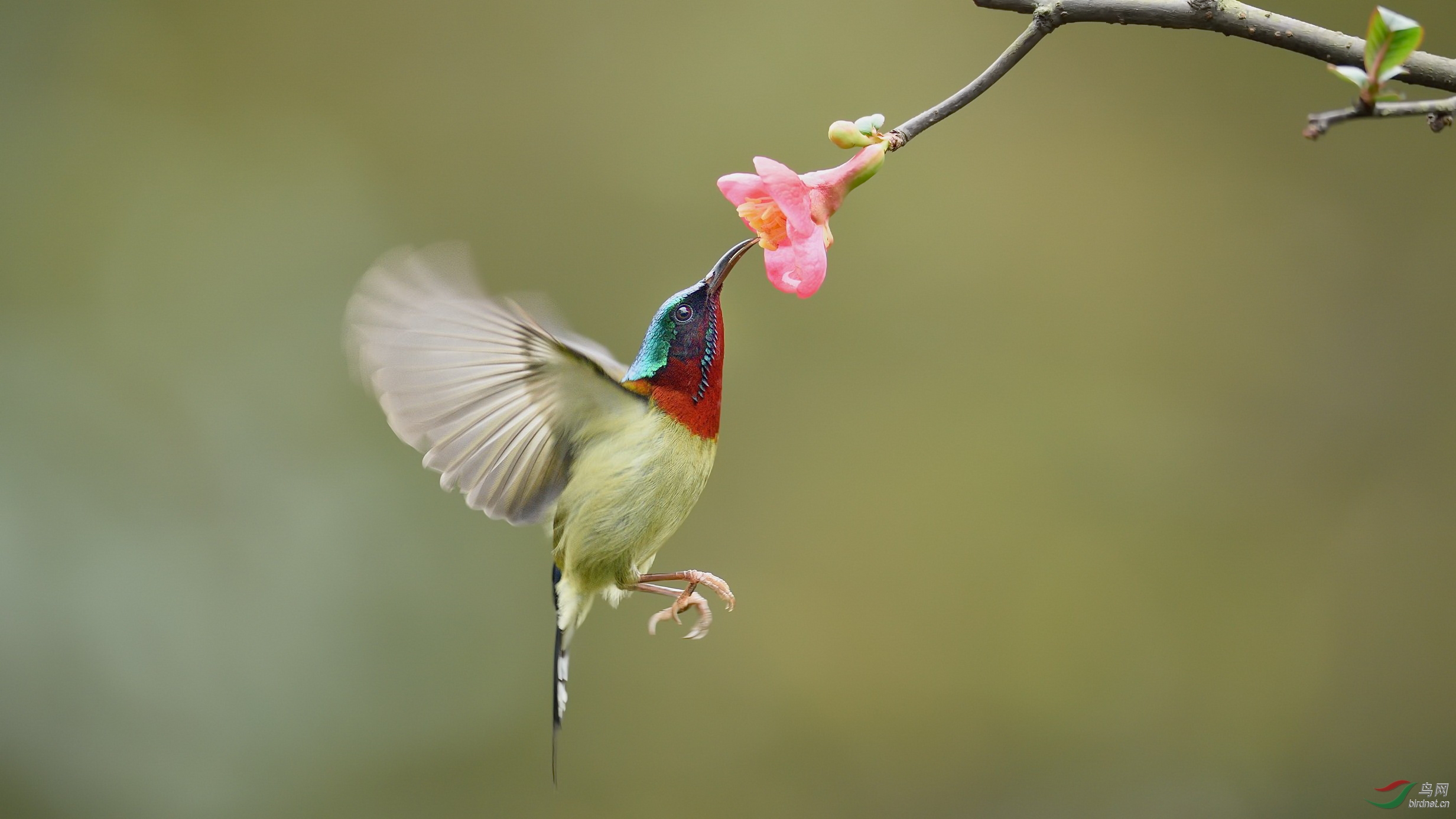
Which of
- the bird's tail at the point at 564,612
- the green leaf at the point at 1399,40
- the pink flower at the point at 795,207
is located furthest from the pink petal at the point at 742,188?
the bird's tail at the point at 564,612

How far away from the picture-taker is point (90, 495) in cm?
274

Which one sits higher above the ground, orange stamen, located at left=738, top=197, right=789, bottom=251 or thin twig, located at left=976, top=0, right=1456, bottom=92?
thin twig, located at left=976, top=0, right=1456, bottom=92

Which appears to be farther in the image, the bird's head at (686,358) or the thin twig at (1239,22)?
the bird's head at (686,358)

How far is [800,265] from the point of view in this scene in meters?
0.87

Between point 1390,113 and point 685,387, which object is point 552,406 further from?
point 1390,113

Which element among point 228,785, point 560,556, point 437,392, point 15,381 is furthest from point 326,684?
point 437,392

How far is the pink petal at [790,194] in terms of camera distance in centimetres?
86

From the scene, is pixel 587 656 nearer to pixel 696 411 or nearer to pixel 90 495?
pixel 90 495

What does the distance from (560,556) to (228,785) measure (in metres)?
1.80

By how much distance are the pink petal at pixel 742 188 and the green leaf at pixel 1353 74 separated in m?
0.41

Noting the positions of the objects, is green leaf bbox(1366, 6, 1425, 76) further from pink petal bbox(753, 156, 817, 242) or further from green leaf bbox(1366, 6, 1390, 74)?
pink petal bbox(753, 156, 817, 242)

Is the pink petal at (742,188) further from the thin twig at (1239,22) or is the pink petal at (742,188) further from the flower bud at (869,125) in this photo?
→ the thin twig at (1239,22)

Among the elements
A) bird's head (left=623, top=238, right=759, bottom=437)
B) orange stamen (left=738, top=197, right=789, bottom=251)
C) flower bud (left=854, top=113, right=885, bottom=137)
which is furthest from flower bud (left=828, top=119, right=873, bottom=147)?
bird's head (left=623, top=238, right=759, bottom=437)

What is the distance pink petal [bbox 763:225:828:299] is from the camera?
865mm
